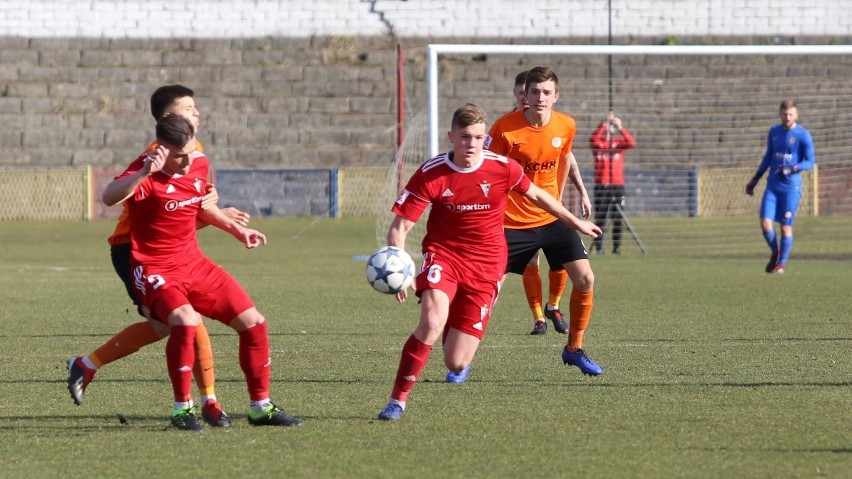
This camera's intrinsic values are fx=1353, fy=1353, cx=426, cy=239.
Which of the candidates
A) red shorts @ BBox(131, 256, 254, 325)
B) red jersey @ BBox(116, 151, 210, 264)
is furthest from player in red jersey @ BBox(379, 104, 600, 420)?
red jersey @ BBox(116, 151, 210, 264)

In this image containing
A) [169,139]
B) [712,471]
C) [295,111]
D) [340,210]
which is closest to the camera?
[712,471]

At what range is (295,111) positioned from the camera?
2844cm

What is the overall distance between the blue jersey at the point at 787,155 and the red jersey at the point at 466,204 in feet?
29.9

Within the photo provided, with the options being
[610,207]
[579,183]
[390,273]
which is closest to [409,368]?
[390,273]

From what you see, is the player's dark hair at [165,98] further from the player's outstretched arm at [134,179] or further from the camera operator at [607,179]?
the camera operator at [607,179]

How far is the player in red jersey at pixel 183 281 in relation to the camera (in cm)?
602

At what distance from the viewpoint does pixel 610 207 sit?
1934 cm

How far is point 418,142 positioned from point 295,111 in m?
9.95

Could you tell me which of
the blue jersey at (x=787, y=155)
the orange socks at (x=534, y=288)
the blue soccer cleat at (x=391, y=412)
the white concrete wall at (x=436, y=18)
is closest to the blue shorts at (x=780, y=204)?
the blue jersey at (x=787, y=155)

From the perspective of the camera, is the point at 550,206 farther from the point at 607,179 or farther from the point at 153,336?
the point at 607,179

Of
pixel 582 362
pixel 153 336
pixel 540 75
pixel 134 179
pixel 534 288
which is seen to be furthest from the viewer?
pixel 534 288

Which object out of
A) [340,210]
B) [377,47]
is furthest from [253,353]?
[377,47]

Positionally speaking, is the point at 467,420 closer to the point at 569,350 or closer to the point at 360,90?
the point at 569,350

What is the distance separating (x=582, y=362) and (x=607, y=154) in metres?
11.8
